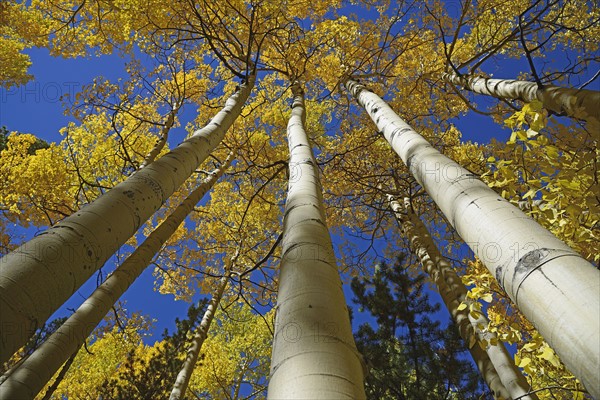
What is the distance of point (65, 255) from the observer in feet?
4.49

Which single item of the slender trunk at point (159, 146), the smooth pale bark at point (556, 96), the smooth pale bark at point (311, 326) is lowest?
the smooth pale bark at point (311, 326)

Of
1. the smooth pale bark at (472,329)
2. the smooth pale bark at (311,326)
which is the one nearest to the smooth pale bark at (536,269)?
the smooth pale bark at (311,326)

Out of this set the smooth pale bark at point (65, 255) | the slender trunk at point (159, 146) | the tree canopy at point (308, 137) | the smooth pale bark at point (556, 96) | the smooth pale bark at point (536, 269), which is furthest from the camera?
the slender trunk at point (159, 146)

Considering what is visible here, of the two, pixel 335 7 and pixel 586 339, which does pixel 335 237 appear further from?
pixel 586 339

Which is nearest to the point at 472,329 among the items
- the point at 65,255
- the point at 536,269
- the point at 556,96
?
the point at 556,96

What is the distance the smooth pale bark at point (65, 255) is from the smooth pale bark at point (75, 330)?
96 cm

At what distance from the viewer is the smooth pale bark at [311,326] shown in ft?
3.05

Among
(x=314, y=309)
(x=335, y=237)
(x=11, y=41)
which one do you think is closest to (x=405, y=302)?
(x=335, y=237)

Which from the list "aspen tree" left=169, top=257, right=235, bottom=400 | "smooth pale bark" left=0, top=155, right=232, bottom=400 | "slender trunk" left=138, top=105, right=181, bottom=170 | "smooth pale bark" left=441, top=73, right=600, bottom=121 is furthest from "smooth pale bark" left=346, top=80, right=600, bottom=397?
"slender trunk" left=138, top=105, right=181, bottom=170

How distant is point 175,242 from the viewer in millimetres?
8672

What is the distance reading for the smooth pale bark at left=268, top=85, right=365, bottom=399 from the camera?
3.05 ft

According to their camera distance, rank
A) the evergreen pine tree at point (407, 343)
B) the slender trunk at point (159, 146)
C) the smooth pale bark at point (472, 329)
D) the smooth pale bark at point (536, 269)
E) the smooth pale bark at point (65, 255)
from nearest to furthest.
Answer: the smooth pale bark at point (536, 269) < the smooth pale bark at point (65, 255) < the smooth pale bark at point (472, 329) < the evergreen pine tree at point (407, 343) < the slender trunk at point (159, 146)

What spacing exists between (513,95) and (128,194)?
4.00 m

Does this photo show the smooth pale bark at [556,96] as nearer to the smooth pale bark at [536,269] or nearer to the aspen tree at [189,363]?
the smooth pale bark at [536,269]
